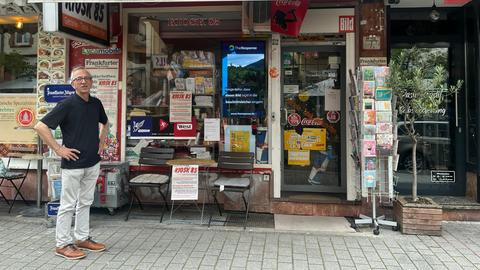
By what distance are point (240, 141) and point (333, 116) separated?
1.42 meters

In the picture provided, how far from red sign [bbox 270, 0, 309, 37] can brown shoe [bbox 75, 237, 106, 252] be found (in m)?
3.39

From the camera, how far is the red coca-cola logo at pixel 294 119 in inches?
268

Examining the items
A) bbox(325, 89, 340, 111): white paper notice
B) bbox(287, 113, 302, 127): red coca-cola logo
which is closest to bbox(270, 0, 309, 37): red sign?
bbox(325, 89, 340, 111): white paper notice

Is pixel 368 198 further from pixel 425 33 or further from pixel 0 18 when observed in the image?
pixel 0 18

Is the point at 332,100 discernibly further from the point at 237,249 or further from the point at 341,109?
the point at 237,249

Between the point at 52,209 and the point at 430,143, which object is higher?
the point at 430,143

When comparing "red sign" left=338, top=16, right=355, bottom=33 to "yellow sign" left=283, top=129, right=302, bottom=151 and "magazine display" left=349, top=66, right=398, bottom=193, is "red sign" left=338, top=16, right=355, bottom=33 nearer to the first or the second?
"magazine display" left=349, top=66, right=398, bottom=193

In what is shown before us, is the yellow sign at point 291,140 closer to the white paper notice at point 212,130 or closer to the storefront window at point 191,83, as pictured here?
the storefront window at point 191,83

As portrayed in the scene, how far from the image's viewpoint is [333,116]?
22.1ft

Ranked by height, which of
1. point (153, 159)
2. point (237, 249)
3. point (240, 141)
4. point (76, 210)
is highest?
point (240, 141)

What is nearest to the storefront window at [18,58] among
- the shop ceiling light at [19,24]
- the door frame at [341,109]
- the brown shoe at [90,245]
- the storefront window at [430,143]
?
the shop ceiling light at [19,24]

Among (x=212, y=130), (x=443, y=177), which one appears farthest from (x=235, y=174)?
(x=443, y=177)

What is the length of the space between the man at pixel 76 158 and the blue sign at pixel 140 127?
1946 millimetres

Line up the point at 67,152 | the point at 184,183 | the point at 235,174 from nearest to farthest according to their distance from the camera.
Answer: the point at 67,152, the point at 184,183, the point at 235,174
